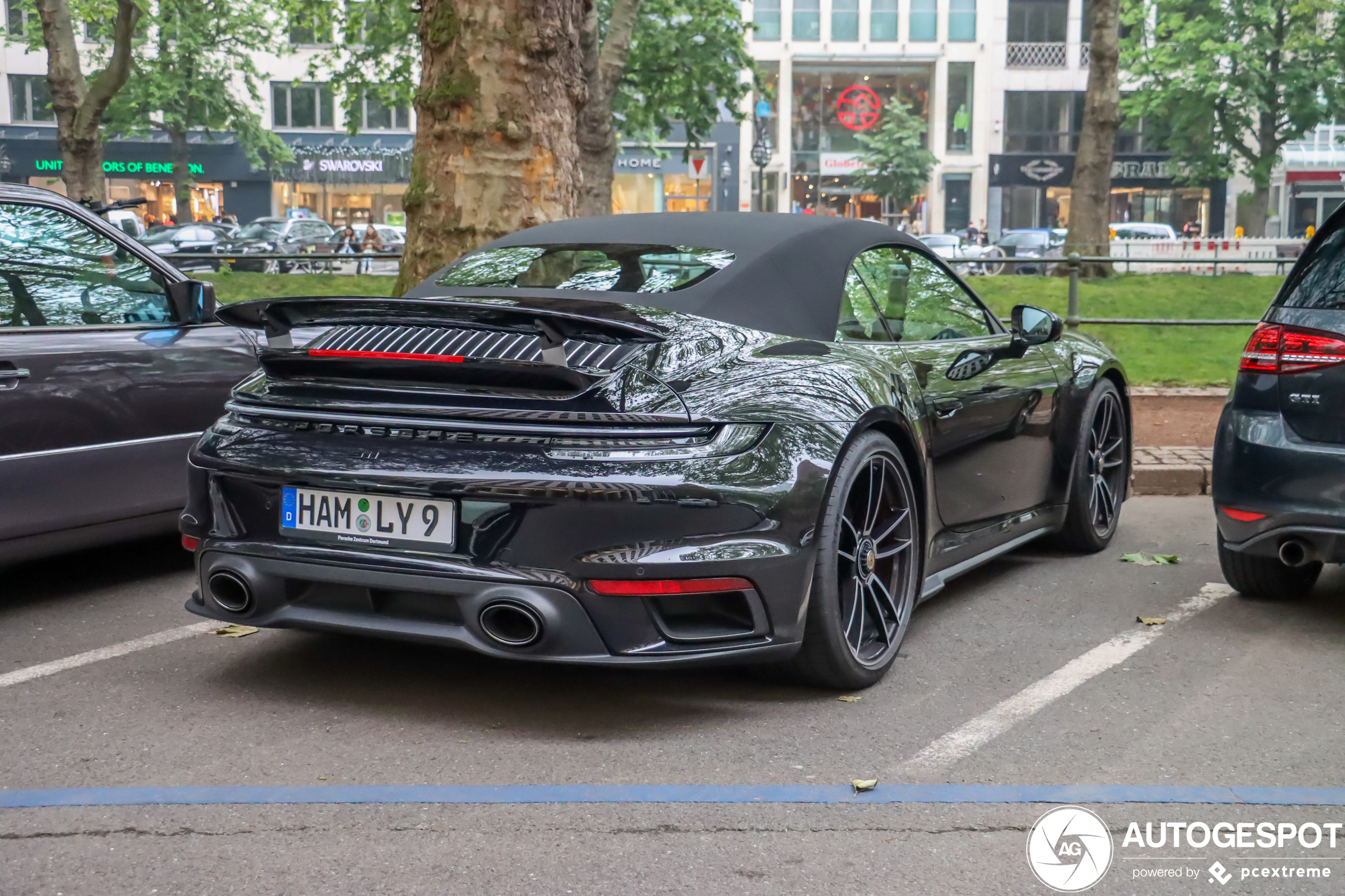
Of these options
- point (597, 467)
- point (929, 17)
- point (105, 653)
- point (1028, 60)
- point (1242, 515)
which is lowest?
point (105, 653)

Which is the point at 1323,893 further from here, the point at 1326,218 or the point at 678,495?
the point at 1326,218

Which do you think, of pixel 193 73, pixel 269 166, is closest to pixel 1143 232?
pixel 193 73

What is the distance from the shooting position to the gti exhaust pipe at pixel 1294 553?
496cm

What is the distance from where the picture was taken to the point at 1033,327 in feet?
18.2

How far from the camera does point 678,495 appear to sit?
12.1 ft

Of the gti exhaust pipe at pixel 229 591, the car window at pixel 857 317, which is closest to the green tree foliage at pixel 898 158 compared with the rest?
the car window at pixel 857 317

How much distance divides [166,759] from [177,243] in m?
33.6

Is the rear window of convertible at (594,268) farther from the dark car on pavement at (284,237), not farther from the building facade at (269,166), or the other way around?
the building facade at (269,166)

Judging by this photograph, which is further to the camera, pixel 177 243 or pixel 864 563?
pixel 177 243

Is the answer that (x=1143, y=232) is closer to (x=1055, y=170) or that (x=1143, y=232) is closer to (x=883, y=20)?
(x=1055, y=170)

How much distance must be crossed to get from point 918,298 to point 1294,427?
132 centimetres

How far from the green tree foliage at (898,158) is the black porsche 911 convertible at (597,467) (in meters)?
52.2

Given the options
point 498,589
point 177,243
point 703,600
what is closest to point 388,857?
point 498,589

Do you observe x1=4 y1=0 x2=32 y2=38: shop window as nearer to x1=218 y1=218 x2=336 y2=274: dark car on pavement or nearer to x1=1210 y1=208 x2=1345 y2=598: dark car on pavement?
x1=218 y1=218 x2=336 y2=274: dark car on pavement
